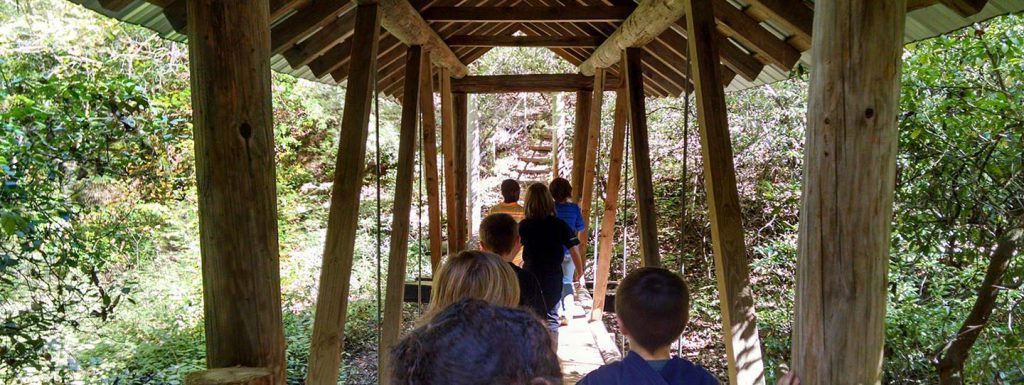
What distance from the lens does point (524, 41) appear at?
7270 millimetres

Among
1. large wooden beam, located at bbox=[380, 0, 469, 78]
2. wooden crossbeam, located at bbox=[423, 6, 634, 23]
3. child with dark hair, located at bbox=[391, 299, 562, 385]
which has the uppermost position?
wooden crossbeam, located at bbox=[423, 6, 634, 23]

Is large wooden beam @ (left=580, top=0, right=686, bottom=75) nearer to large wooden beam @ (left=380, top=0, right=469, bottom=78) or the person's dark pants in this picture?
large wooden beam @ (left=380, top=0, right=469, bottom=78)

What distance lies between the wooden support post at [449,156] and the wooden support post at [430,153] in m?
0.32

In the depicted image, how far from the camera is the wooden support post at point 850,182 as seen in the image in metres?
1.92

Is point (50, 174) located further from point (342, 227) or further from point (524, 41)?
point (524, 41)

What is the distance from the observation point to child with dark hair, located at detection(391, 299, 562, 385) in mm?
1155

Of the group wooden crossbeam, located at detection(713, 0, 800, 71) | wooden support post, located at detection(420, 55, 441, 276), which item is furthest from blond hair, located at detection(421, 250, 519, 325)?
wooden support post, located at detection(420, 55, 441, 276)

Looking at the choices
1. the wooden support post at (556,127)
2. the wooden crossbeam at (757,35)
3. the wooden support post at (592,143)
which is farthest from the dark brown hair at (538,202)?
the wooden support post at (556,127)

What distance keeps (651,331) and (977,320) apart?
14.5 ft

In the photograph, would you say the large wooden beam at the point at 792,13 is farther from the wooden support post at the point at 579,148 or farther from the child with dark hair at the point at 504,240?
the wooden support post at the point at 579,148

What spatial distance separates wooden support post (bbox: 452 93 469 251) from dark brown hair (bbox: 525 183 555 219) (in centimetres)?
362

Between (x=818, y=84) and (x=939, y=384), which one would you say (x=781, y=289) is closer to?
(x=939, y=384)

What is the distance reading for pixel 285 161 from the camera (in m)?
16.1

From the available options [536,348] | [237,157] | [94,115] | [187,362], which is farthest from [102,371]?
[536,348]
